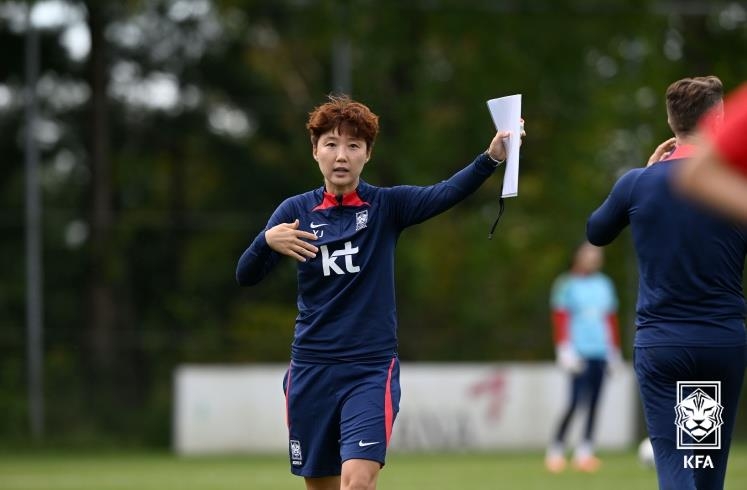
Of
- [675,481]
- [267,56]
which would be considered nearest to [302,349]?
[675,481]

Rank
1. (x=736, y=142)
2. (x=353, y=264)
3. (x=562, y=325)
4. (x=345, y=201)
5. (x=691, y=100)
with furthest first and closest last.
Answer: (x=562, y=325), (x=345, y=201), (x=353, y=264), (x=691, y=100), (x=736, y=142)

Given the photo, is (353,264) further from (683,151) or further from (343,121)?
(683,151)

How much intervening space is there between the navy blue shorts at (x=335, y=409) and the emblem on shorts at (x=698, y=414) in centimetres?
122

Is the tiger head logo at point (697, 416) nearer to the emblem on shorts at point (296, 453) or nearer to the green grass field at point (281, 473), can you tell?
the emblem on shorts at point (296, 453)

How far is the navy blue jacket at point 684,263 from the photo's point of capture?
575 cm

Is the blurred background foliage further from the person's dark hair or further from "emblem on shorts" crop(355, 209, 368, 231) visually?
the person's dark hair

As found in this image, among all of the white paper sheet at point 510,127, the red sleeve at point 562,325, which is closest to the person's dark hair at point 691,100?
the white paper sheet at point 510,127

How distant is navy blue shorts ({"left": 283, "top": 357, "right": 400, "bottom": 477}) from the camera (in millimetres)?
6207

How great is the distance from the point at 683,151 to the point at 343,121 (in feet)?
4.83

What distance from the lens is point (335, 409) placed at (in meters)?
6.31

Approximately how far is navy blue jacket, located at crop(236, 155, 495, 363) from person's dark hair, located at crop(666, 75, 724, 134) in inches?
33.7

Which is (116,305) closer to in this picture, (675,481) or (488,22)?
(488,22)

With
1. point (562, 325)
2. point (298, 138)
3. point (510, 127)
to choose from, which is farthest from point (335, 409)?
point (298, 138)

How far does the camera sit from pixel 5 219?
22062 millimetres
